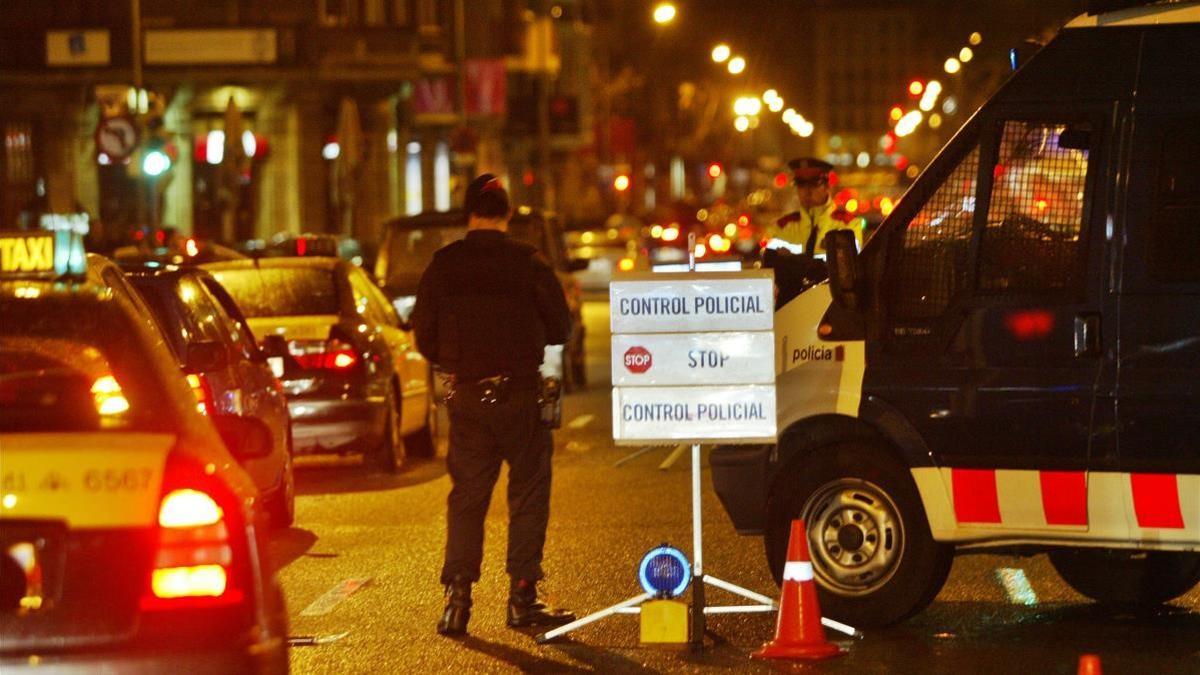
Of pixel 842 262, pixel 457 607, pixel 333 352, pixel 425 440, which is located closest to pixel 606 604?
pixel 457 607

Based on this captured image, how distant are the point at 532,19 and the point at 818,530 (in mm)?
57279

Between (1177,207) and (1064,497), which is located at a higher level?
(1177,207)

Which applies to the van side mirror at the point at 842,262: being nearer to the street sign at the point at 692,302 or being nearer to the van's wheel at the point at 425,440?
the street sign at the point at 692,302

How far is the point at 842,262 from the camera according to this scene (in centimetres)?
862

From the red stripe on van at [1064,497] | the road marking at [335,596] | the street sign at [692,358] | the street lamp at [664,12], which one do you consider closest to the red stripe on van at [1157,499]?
the red stripe on van at [1064,497]

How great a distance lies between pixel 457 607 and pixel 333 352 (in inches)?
245

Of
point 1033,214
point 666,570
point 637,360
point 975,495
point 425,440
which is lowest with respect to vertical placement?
point 425,440

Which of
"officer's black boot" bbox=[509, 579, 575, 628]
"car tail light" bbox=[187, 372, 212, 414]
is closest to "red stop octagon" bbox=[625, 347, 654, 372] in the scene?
"officer's black boot" bbox=[509, 579, 575, 628]

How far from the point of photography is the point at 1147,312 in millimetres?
8273

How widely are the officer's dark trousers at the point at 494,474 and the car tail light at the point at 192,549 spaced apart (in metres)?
3.41

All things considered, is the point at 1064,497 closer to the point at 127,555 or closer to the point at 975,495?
the point at 975,495

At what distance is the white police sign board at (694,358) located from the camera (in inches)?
333

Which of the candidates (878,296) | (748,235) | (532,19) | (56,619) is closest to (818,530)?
(878,296)

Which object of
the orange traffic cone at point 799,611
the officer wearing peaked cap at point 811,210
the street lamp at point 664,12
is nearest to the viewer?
the orange traffic cone at point 799,611
